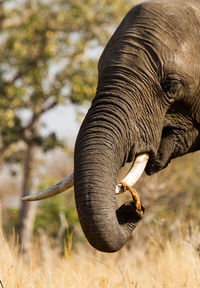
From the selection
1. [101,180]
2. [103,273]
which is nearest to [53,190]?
[101,180]

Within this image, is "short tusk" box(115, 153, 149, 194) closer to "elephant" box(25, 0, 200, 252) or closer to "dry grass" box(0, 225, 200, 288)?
"elephant" box(25, 0, 200, 252)

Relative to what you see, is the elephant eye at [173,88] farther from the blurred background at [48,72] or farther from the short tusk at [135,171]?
the blurred background at [48,72]

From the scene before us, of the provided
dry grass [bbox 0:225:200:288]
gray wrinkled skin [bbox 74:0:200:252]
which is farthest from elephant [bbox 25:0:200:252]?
dry grass [bbox 0:225:200:288]

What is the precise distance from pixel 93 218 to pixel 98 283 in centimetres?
218

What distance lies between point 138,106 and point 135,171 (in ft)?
1.50

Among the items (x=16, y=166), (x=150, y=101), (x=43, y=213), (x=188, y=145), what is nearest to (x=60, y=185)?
(x=150, y=101)

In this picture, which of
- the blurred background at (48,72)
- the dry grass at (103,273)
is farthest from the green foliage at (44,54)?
the dry grass at (103,273)

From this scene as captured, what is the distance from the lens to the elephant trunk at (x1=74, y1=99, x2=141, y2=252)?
141 inches

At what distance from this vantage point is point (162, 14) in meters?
4.36

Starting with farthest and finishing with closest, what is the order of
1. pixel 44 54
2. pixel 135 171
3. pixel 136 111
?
pixel 44 54 < pixel 136 111 < pixel 135 171

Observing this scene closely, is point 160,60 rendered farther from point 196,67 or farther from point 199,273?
point 199,273

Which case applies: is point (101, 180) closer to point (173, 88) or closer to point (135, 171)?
point (135, 171)

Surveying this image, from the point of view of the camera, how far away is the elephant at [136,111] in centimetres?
369

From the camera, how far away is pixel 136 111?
412 centimetres
